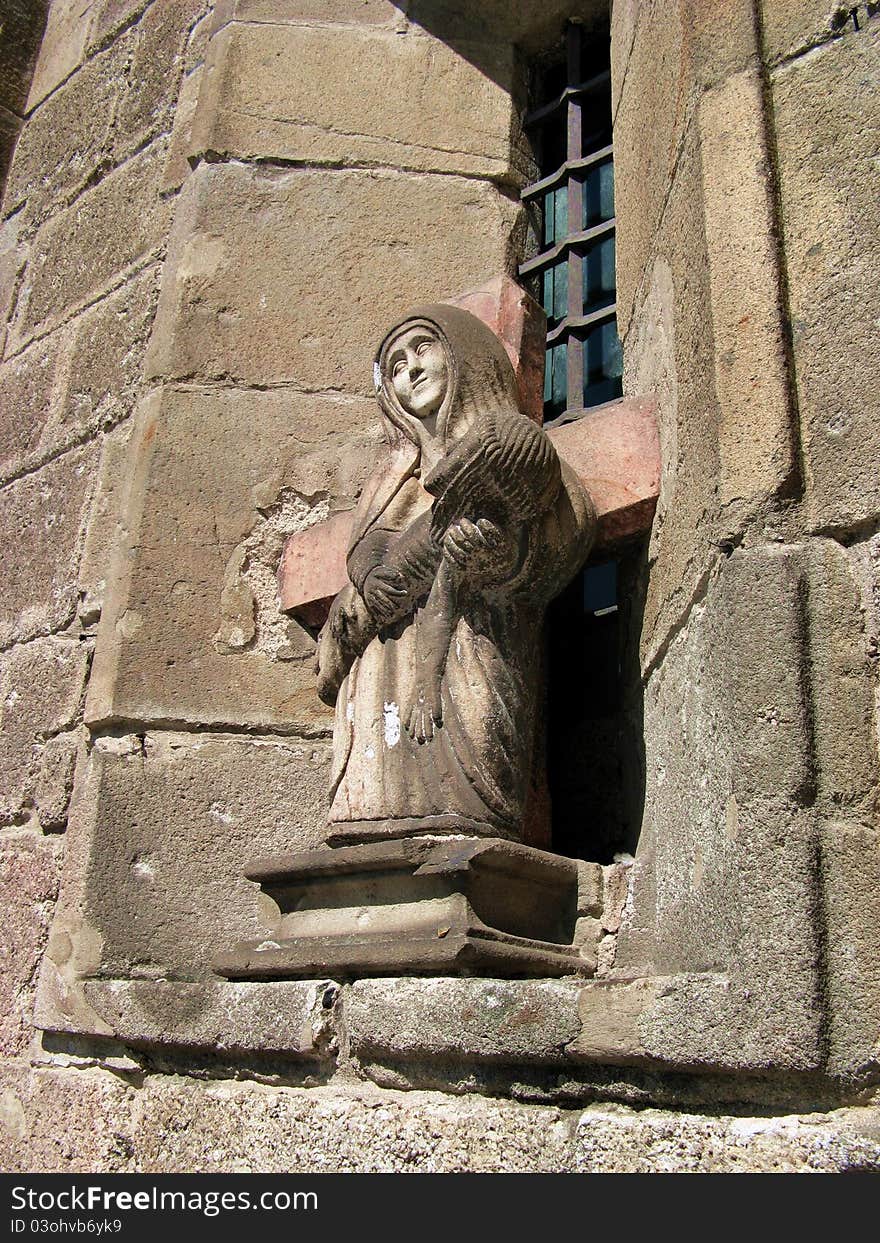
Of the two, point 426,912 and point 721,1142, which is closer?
point 721,1142

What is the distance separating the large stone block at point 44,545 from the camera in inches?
133

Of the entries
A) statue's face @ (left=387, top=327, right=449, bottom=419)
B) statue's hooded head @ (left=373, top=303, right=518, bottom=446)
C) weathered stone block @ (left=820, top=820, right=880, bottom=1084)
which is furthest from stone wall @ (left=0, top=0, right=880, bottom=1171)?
statue's face @ (left=387, top=327, right=449, bottom=419)

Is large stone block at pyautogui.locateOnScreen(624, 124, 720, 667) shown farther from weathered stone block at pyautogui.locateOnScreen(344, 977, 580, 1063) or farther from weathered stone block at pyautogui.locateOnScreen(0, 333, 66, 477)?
weathered stone block at pyautogui.locateOnScreen(0, 333, 66, 477)

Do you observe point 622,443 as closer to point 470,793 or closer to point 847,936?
point 470,793

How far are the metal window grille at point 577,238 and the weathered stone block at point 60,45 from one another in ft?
6.27

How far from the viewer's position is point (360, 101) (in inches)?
140

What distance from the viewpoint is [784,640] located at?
1.63m

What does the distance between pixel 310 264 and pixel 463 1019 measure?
87.3 inches

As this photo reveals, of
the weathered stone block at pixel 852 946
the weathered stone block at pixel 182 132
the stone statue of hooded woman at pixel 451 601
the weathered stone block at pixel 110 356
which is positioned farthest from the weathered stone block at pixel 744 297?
the weathered stone block at pixel 182 132

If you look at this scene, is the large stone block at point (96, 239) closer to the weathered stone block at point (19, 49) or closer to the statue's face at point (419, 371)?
the weathered stone block at point (19, 49)

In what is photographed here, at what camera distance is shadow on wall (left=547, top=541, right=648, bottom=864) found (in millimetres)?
2375

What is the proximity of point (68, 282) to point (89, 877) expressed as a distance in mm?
2179

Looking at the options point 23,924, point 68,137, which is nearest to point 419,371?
point 23,924

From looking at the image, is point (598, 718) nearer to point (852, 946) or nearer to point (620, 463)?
point (620, 463)
